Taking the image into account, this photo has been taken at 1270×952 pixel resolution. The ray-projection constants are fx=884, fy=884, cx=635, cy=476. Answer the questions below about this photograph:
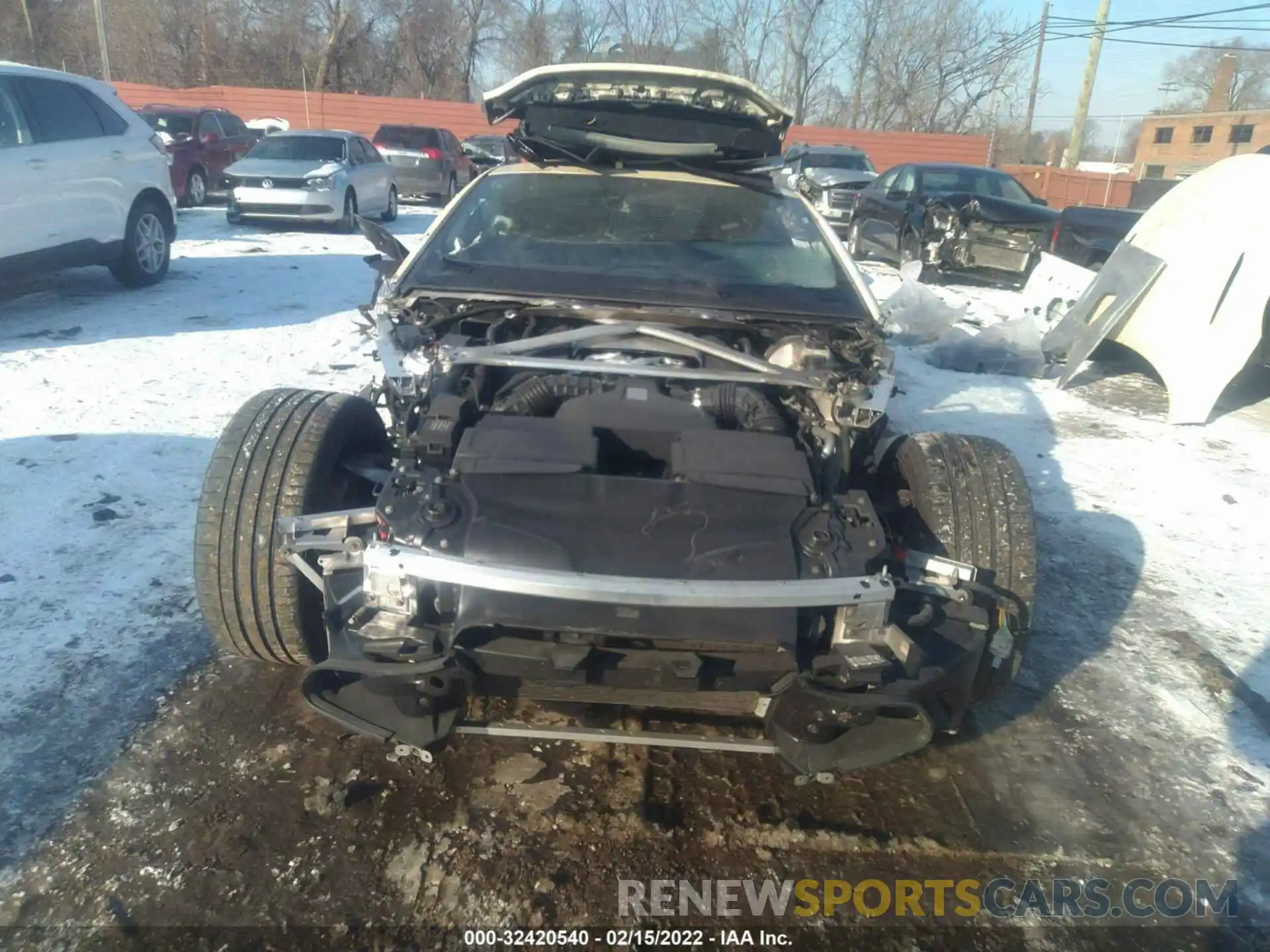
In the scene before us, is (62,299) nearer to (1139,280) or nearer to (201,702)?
(201,702)

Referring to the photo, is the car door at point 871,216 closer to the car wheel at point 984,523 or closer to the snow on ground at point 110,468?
the snow on ground at point 110,468

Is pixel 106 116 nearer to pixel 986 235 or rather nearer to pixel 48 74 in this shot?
pixel 48 74

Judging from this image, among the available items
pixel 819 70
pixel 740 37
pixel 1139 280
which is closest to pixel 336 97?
pixel 740 37

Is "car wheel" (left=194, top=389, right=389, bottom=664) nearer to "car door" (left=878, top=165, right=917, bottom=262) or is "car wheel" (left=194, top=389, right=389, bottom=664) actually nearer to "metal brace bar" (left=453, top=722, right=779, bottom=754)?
"metal brace bar" (left=453, top=722, right=779, bottom=754)

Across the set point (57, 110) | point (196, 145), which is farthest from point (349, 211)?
point (57, 110)

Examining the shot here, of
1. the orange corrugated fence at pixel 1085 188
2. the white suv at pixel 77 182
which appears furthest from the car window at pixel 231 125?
the orange corrugated fence at pixel 1085 188

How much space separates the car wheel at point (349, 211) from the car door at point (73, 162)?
4648mm

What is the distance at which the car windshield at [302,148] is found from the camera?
523 inches

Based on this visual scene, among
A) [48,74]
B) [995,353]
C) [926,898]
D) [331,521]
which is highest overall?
[48,74]

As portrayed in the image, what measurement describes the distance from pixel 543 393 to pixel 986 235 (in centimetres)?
989

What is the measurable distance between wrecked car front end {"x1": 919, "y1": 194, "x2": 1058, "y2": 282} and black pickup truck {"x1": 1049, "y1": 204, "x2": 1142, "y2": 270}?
408mm

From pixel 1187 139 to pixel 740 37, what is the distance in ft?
102

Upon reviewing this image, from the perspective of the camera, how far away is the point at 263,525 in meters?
2.72

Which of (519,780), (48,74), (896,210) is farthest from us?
(896,210)
